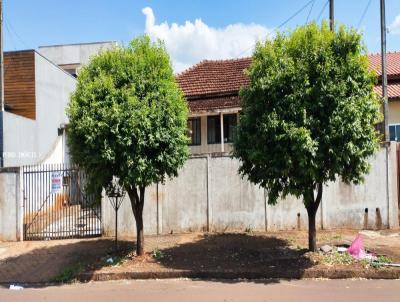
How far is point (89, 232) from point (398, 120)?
45.7 ft

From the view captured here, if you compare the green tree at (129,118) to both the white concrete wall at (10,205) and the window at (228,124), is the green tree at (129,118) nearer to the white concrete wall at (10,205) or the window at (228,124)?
the white concrete wall at (10,205)

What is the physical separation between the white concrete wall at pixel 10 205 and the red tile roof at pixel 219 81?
8505mm

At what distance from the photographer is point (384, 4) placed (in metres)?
15.6

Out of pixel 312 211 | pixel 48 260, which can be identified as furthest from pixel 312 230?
pixel 48 260

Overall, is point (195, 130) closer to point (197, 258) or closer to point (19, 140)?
point (19, 140)

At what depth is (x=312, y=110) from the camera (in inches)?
351

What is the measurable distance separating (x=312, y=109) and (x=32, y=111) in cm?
1273

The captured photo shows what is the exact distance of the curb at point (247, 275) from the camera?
346 inches

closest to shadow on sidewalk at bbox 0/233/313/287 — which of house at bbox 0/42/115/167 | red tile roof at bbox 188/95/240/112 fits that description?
house at bbox 0/42/115/167

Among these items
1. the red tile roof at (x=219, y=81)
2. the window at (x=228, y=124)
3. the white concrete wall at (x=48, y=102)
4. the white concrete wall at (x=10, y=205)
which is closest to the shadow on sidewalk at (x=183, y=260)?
the white concrete wall at (x=10, y=205)

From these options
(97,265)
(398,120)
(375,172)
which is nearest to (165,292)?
(97,265)

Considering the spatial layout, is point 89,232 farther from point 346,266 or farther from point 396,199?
point 396,199

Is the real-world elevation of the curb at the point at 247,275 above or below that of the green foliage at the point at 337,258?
below

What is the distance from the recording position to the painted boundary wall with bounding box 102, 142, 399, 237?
12.4 metres
